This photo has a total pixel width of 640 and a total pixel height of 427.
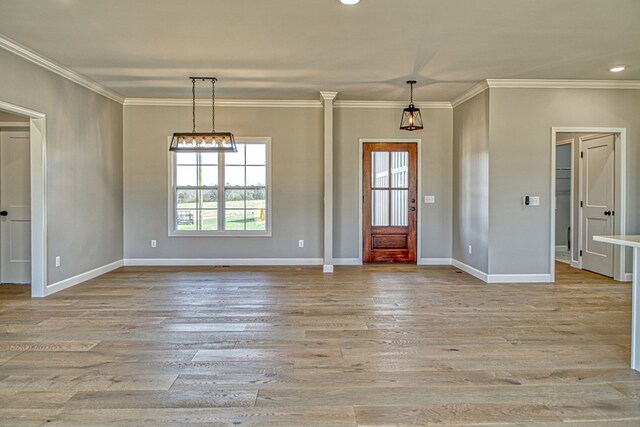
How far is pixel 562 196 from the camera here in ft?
29.5

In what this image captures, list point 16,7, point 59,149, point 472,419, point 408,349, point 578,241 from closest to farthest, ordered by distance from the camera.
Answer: point 472,419 < point 408,349 < point 16,7 < point 59,149 < point 578,241

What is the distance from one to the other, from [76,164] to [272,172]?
2800 millimetres

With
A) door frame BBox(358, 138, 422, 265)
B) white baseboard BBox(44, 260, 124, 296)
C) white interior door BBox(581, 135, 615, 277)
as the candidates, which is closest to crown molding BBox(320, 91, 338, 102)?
door frame BBox(358, 138, 422, 265)

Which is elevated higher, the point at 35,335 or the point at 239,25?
the point at 239,25

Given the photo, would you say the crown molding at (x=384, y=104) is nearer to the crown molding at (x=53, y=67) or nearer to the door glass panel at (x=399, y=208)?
the door glass panel at (x=399, y=208)

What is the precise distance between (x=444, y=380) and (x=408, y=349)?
533 millimetres

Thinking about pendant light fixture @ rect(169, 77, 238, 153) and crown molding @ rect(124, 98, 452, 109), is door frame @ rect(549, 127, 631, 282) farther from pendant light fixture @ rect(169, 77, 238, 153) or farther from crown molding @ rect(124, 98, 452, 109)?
pendant light fixture @ rect(169, 77, 238, 153)

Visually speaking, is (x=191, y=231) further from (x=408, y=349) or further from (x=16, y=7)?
(x=408, y=349)

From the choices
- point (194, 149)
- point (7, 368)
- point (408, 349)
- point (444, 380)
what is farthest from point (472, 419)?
point (194, 149)

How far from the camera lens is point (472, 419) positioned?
211 cm

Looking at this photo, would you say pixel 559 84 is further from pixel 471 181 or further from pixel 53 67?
pixel 53 67

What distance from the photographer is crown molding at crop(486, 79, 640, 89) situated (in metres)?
5.35

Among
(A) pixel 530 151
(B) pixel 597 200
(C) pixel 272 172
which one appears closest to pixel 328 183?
(C) pixel 272 172

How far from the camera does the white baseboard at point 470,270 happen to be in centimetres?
558
